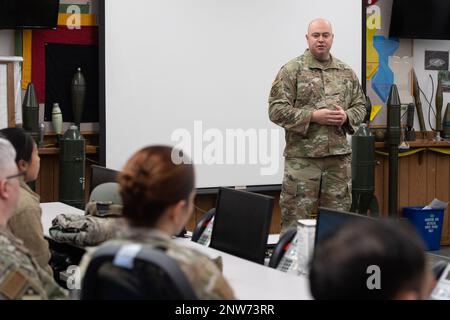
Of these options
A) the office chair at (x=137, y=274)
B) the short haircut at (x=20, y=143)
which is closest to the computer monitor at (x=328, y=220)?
the office chair at (x=137, y=274)

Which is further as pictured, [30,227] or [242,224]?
[242,224]

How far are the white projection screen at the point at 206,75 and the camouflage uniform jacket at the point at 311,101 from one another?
1.30 meters

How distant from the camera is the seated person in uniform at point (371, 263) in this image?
1283 mm

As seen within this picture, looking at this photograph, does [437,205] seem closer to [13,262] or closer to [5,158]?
[5,158]

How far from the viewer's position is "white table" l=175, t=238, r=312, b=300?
8.27 feet

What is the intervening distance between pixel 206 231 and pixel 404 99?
4.01 metres

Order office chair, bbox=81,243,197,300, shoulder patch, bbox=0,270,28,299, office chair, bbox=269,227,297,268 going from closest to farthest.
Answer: office chair, bbox=81,243,197,300, shoulder patch, bbox=0,270,28,299, office chair, bbox=269,227,297,268

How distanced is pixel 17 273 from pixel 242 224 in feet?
4.33

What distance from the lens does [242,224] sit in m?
3.18

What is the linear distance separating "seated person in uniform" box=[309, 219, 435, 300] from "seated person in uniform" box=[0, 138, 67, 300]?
92 cm

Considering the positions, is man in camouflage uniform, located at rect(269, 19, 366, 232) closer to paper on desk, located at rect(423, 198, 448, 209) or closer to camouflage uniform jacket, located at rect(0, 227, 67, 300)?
paper on desk, located at rect(423, 198, 448, 209)

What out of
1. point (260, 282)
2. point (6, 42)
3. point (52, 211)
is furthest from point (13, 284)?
point (6, 42)

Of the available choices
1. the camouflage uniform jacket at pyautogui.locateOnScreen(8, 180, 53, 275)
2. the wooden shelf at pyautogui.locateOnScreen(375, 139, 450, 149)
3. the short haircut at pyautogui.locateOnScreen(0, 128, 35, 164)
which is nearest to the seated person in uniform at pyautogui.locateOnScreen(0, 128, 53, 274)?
the camouflage uniform jacket at pyautogui.locateOnScreen(8, 180, 53, 275)
